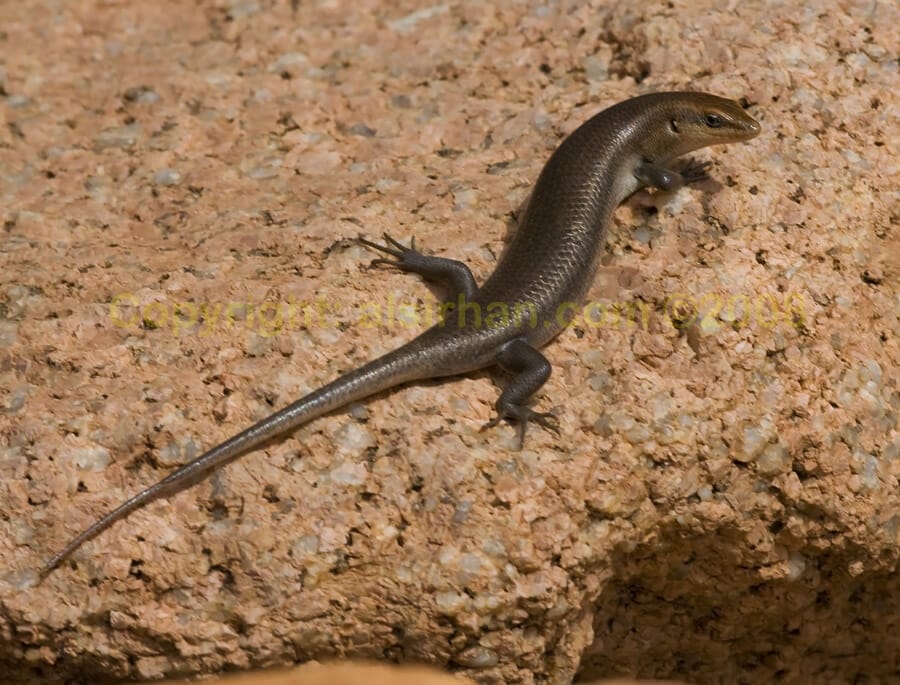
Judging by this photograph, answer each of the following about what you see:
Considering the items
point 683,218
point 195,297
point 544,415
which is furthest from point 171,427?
point 683,218

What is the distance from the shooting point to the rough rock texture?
3.86 metres

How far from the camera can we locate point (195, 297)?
4637 mm

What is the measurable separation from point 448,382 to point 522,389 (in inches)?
15.3

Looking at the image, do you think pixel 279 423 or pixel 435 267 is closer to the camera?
pixel 279 423

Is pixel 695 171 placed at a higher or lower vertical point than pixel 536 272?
higher

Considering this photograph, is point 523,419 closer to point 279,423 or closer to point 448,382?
point 448,382

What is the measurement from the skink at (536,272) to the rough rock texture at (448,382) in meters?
0.10

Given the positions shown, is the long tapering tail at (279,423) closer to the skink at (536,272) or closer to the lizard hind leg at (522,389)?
the skink at (536,272)

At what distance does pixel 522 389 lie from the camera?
4.25m

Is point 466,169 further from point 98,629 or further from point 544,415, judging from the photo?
point 98,629

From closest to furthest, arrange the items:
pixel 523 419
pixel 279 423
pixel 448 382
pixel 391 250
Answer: pixel 279 423
pixel 523 419
pixel 448 382
pixel 391 250

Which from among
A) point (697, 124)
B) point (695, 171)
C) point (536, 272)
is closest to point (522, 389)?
point (536, 272)

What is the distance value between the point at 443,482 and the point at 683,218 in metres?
1.92

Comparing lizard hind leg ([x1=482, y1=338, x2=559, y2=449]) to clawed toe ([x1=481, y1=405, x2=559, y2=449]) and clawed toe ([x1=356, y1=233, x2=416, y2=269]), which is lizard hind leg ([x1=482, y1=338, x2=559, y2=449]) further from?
clawed toe ([x1=356, y1=233, x2=416, y2=269])
